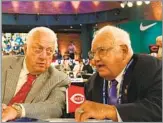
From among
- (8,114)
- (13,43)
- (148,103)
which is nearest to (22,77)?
(13,43)

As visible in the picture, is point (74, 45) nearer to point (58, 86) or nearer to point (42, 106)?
point (58, 86)

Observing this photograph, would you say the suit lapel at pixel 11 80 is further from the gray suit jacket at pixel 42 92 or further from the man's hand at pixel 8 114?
the man's hand at pixel 8 114

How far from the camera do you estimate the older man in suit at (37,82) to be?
4.31ft

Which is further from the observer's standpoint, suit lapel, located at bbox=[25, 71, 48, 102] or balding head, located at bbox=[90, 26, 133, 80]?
suit lapel, located at bbox=[25, 71, 48, 102]

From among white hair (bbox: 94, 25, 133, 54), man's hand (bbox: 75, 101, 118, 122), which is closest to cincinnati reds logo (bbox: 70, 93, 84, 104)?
man's hand (bbox: 75, 101, 118, 122)

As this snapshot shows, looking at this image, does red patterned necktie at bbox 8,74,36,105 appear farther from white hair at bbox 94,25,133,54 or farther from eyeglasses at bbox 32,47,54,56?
white hair at bbox 94,25,133,54

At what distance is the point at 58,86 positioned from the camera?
140 centimetres

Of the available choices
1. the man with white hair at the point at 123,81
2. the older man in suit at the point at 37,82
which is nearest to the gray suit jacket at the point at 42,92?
the older man in suit at the point at 37,82

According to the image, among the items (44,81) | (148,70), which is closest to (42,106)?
(44,81)

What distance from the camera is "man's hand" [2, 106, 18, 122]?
1.15 meters

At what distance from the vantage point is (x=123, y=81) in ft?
3.97

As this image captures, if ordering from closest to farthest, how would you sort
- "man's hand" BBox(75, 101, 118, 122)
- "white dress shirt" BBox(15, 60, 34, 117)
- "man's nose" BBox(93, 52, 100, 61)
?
1. "man's hand" BBox(75, 101, 118, 122)
2. "man's nose" BBox(93, 52, 100, 61)
3. "white dress shirt" BBox(15, 60, 34, 117)

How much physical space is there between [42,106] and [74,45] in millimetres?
321

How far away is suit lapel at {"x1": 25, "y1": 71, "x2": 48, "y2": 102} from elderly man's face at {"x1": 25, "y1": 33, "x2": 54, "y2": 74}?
1.4 inches
